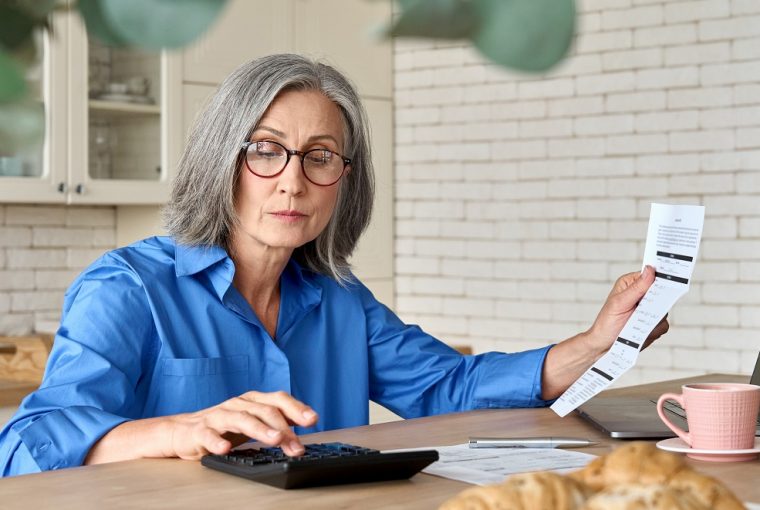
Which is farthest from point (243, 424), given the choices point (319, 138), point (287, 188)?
point (319, 138)

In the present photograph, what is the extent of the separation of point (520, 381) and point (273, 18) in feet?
9.47

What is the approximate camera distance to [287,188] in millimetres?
1961

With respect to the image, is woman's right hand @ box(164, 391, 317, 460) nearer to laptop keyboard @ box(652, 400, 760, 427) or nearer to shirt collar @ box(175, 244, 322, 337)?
shirt collar @ box(175, 244, 322, 337)

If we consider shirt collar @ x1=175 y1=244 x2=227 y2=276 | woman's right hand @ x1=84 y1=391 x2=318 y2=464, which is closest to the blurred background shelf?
shirt collar @ x1=175 y1=244 x2=227 y2=276

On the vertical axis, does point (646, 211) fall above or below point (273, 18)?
below

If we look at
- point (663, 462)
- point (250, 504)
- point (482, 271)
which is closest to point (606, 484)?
point (663, 462)

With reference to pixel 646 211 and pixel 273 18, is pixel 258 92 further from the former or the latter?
pixel 646 211

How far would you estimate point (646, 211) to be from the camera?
15.2 ft

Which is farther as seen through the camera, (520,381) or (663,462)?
(520,381)

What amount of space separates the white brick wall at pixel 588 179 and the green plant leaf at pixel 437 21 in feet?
14.1

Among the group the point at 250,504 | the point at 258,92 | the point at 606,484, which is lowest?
the point at 250,504

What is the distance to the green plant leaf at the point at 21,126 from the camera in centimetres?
31

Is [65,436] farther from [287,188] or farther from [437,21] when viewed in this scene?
[437,21]

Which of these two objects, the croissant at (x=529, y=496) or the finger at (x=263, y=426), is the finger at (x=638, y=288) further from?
the croissant at (x=529, y=496)
